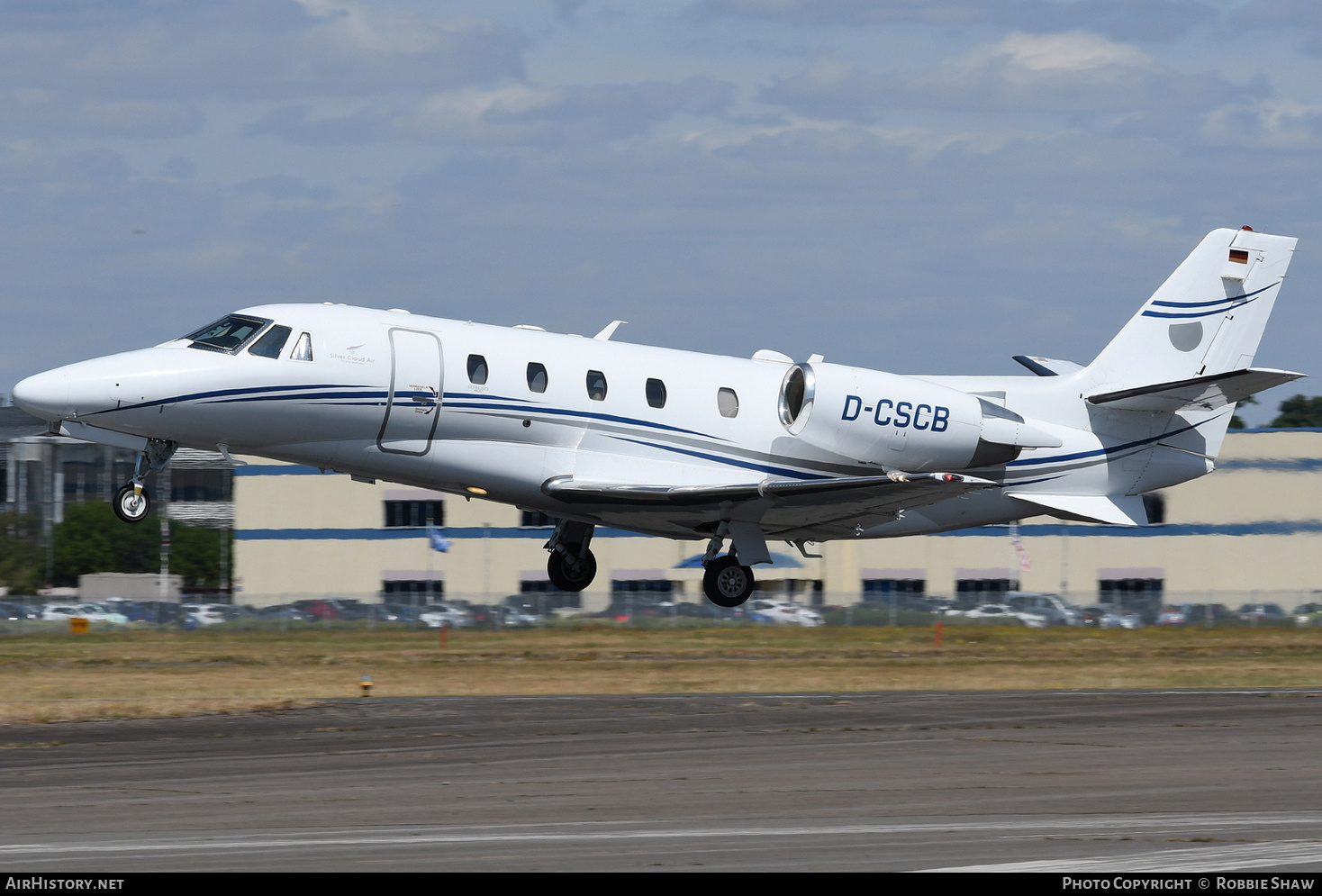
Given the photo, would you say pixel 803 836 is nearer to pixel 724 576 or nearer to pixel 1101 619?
pixel 724 576

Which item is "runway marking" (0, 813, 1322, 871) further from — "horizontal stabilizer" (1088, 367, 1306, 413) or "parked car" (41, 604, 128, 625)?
"parked car" (41, 604, 128, 625)

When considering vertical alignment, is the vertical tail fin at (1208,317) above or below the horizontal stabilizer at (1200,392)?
above

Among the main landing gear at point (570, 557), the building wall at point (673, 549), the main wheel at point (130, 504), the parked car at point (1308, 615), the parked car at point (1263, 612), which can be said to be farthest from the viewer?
the building wall at point (673, 549)

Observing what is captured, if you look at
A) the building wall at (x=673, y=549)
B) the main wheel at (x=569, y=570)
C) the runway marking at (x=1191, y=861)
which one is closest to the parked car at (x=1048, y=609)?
the building wall at (x=673, y=549)

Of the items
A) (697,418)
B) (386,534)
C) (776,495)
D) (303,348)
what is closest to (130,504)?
(303,348)

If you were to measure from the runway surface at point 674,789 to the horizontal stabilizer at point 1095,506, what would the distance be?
477 cm

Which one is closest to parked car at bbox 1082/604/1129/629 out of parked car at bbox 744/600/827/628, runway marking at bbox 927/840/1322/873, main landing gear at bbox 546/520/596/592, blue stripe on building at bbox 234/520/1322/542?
parked car at bbox 744/600/827/628

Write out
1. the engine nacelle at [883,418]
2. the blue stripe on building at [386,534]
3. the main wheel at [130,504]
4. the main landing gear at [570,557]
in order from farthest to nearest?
1. the blue stripe on building at [386,534]
2. the main landing gear at [570,557]
3. the engine nacelle at [883,418]
4. the main wheel at [130,504]

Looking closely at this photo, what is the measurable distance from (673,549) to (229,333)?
37.9 m

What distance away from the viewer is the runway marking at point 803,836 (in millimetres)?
9867

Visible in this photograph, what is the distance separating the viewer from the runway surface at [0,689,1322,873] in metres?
10.1

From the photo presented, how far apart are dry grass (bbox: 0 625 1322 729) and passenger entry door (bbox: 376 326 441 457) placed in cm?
361

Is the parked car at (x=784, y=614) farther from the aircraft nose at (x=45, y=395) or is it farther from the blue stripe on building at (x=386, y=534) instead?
the aircraft nose at (x=45, y=395)

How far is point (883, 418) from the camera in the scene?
21.7 metres
